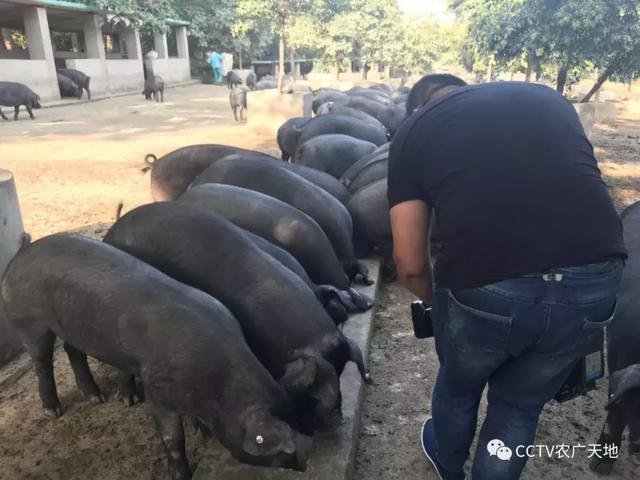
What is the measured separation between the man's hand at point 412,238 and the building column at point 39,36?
2224cm

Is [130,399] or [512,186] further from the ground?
[512,186]

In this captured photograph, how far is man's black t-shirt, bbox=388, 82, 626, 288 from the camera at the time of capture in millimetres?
1661

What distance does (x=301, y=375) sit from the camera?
2.29 m

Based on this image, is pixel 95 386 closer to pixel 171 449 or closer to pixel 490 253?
pixel 171 449

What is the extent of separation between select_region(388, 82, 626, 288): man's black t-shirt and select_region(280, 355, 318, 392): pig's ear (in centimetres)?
80

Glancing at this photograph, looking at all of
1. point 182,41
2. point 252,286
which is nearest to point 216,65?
point 182,41

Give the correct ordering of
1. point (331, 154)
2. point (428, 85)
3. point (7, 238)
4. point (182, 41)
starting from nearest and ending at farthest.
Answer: point (7, 238), point (428, 85), point (331, 154), point (182, 41)

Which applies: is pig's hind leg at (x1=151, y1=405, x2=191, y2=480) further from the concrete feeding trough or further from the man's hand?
the man's hand

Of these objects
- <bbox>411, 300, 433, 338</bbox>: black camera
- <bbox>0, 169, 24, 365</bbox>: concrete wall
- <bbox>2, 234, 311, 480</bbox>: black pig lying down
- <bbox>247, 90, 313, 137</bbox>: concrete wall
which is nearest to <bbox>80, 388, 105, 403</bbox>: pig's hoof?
<bbox>2, 234, 311, 480</bbox>: black pig lying down

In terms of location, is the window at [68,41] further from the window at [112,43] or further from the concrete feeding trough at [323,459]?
the concrete feeding trough at [323,459]

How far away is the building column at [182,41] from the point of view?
33.7 meters

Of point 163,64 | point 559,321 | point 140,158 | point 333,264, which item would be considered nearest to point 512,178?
point 559,321

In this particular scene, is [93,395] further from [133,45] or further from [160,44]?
[160,44]

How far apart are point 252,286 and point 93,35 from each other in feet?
83.9
